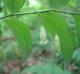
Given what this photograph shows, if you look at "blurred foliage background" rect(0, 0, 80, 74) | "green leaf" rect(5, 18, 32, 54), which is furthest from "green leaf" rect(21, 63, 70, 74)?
"green leaf" rect(5, 18, 32, 54)

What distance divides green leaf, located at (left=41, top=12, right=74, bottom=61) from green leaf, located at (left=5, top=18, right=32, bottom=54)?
55mm

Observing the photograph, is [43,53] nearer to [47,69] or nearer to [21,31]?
[47,69]

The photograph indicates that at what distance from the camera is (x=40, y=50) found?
423cm

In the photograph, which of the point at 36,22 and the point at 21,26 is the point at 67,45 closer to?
the point at 21,26

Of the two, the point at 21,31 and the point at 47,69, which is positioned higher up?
the point at 21,31

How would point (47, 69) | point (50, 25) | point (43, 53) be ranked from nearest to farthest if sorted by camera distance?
point (50, 25) < point (47, 69) < point (43, 53)

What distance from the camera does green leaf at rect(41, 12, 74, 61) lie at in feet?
2.49

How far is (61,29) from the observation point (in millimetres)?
772

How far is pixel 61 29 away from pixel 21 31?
0.10 meters

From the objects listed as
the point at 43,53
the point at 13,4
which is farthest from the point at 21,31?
the point at 43,53

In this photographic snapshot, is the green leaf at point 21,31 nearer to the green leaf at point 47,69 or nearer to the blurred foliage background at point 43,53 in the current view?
the blurred foliage background at point 43,53

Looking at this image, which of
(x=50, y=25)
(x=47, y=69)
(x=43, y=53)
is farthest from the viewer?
(x=43, y=53)

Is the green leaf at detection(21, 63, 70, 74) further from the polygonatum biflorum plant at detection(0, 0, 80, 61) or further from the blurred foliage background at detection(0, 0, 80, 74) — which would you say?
the polygonatum biflorum plant at detection(0, 0, 80, 61)

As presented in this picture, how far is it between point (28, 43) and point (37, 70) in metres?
→ 2.14
